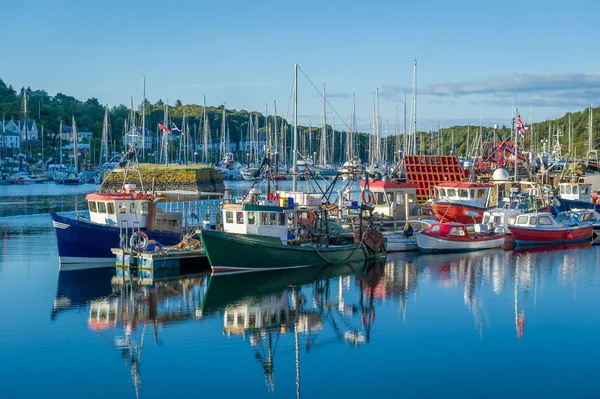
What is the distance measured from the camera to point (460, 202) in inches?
1949

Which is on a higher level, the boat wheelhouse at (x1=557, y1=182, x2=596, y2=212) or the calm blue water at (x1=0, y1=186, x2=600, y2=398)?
the boat wheelhouse at (x1=557, y1=182, x2=596, y2=212)

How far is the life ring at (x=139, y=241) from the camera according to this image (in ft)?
116

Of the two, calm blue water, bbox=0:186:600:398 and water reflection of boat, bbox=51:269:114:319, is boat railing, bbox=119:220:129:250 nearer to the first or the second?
water reflection of boat, bbox=51:269:114:319

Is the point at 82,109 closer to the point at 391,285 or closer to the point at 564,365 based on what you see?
the point at 391,285

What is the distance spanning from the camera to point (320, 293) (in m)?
31.7

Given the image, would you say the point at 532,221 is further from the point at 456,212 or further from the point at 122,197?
the point at 122,197

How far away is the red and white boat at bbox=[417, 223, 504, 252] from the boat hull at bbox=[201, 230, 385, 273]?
7412mm

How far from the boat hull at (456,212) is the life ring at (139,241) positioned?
19007 millimetres

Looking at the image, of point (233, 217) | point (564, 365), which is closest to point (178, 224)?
point (233, 217)

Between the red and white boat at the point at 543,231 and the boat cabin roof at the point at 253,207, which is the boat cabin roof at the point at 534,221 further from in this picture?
the boat cabin roof at the point at 253,207

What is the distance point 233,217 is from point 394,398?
16.8 metres

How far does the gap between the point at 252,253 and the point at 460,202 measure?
63.5ft

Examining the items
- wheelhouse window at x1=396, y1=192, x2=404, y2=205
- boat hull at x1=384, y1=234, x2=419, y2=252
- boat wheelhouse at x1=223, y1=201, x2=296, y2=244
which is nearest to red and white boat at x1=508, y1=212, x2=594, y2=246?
boat hull at x1=384, y1=234, x2=419, y2=252

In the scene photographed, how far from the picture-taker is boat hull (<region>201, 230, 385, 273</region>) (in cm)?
3347
